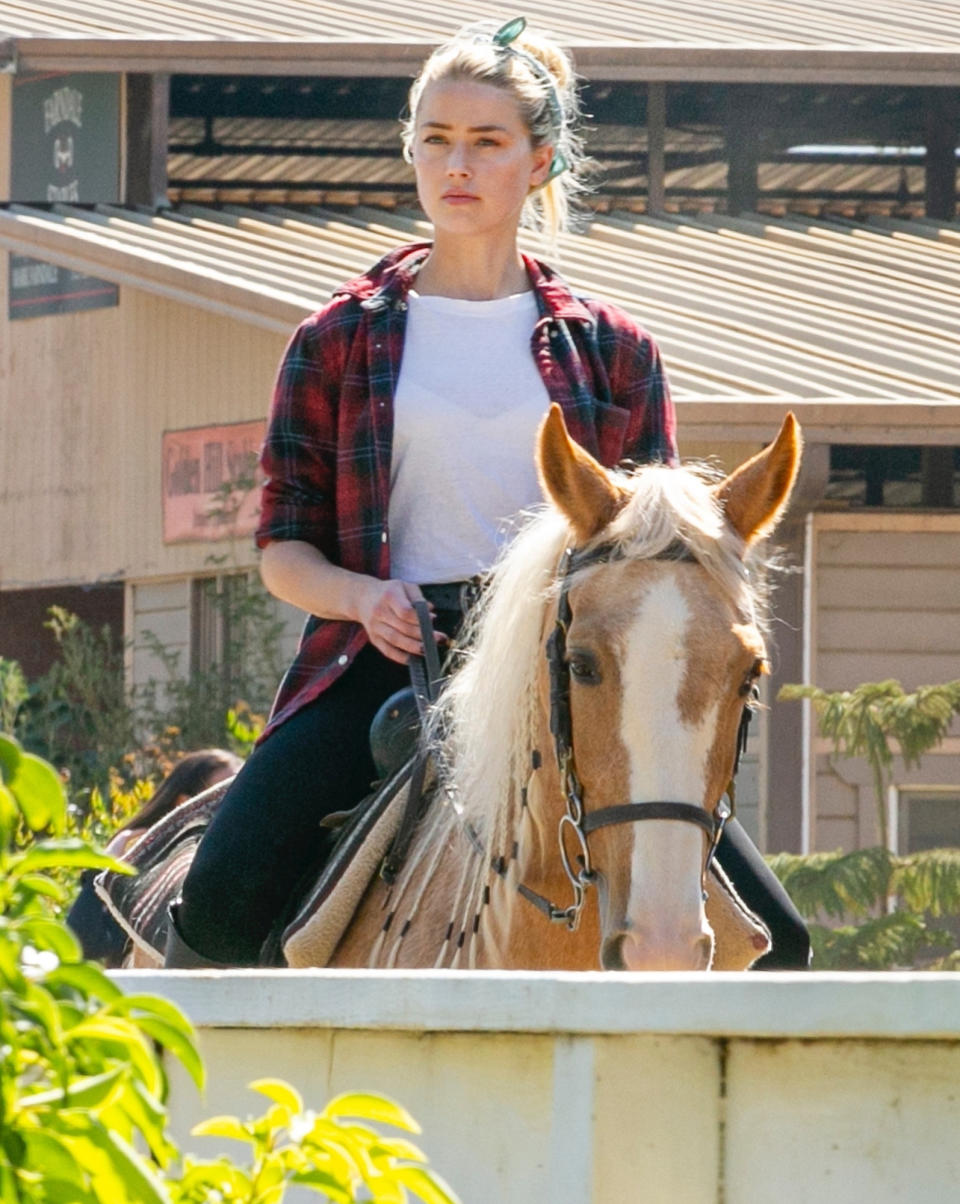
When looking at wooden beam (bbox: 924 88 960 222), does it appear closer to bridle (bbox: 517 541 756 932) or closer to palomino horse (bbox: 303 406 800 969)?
palomino horse (bbox: 303 406 800 969)

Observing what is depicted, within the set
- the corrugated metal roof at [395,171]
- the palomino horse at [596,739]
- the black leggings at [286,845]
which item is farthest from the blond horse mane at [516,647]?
the corrugated metal roof at [395,171]

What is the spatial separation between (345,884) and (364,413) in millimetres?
893

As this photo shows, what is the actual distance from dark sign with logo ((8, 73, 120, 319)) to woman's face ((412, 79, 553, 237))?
10.9 m

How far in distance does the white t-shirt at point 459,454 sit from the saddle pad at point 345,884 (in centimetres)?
48

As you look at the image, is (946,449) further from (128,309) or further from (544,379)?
(544,379)

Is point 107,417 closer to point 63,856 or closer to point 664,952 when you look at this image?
point 664,952

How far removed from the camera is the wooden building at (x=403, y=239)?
453 inches

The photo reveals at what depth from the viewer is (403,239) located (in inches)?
529

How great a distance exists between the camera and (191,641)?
1429 cm

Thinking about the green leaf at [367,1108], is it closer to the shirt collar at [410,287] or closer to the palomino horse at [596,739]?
the palomino horse at [596,739]

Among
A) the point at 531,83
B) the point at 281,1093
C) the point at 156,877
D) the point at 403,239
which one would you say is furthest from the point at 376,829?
the point at 403,239

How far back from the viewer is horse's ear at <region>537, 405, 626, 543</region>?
3729 millimetres

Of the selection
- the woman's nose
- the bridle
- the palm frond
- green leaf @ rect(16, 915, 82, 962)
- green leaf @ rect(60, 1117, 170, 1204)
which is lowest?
the palm frond

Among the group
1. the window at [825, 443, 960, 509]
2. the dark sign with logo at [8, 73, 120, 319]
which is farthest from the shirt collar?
the dark sign with logo at [8, 73, 120, 319]
